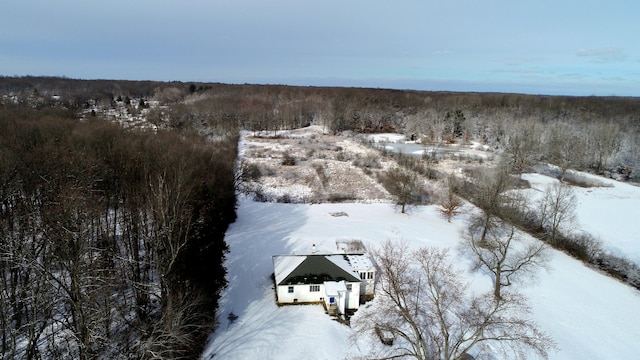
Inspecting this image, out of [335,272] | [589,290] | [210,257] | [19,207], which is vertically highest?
[19,207]

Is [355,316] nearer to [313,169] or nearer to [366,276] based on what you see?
[366,276]

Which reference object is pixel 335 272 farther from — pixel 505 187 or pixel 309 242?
pixel 505 187

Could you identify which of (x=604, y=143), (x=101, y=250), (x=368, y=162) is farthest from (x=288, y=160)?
(x=604, y=143)

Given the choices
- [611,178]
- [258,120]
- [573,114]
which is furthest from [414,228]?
[573,114]

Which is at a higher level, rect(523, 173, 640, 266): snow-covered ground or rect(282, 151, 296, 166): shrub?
rect(282, 151, 296, 166): shrub

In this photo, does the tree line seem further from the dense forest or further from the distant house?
the distant house

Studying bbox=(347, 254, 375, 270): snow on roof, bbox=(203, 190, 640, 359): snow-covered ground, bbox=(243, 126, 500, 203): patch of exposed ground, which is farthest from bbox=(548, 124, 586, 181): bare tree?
bbox=(347, 254, 375, 270): snow on roof
